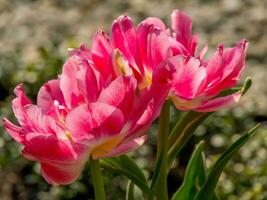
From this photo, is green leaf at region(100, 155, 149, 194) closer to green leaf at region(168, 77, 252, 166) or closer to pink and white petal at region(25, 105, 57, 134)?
green leaf at region(168, 77, 252, 166)

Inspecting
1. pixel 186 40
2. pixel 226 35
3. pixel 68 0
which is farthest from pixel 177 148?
pixel 68 0

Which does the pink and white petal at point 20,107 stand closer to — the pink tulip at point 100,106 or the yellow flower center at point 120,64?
the pink tulip at point 100,106

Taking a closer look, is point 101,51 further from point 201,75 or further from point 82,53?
point 201,75

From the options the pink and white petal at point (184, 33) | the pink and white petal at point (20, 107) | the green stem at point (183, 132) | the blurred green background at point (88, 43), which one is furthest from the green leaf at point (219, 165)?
the blurred green background at point (88, 43)

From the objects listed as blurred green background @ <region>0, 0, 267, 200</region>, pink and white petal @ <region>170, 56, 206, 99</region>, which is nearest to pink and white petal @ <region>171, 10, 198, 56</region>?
pink and white petal @ <region>170, 56, 206, 99</region>

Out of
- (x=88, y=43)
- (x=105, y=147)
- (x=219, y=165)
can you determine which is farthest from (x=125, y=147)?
(x=88, y=43)

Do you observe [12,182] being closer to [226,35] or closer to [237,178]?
[237,178]

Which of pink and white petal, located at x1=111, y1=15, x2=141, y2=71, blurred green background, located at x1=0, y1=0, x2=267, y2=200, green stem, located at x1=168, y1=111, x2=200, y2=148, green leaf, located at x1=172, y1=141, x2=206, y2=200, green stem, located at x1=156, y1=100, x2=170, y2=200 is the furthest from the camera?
blurred green background, located at x1=0, y1=0, x2=267, y2=200

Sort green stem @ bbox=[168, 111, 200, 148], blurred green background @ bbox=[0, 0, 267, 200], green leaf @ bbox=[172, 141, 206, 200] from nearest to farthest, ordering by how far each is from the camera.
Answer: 1. green stem @ bbox=[168, 111, 200, 148]
2. green leaf @ bbox=[172, 141, 206, 200]
3. blurred green background @ bbox=[0, 0, 267, 200]
